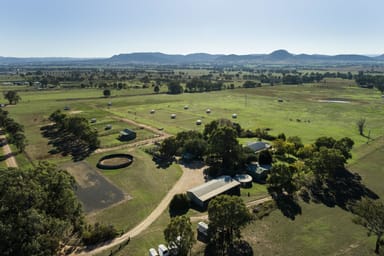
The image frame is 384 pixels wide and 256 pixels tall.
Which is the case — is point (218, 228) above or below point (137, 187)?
above

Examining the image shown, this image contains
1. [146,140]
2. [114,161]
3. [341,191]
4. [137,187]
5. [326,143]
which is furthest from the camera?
[146,140]

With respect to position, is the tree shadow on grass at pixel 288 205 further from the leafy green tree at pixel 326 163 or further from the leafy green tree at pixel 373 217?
the leafy green tree at pixel 373 217

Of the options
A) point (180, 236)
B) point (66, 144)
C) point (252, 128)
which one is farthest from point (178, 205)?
point (252, 128)

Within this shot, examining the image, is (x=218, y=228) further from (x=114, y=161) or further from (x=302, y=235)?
(x=114, y=161)

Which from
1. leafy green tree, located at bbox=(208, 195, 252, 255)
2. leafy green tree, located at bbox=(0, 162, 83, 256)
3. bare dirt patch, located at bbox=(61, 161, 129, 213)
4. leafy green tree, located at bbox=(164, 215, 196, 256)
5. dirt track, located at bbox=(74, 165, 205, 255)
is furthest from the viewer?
bare dirt patch, located at bbox=(61, 161, 129, 213)

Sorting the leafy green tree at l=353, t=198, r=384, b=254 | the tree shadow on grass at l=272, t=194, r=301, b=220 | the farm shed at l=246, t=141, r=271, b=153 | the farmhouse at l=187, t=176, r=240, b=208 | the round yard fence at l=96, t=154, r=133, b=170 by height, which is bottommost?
the tree shadow on grass at l=272, t=194, r=301, b=220

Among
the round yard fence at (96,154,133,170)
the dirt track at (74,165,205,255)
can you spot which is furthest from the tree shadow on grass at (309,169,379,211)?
the round yard fence at (96,154,133,170)

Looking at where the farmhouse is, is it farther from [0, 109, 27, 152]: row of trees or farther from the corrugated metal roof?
[0, 109, 27, 152]: row of trees
